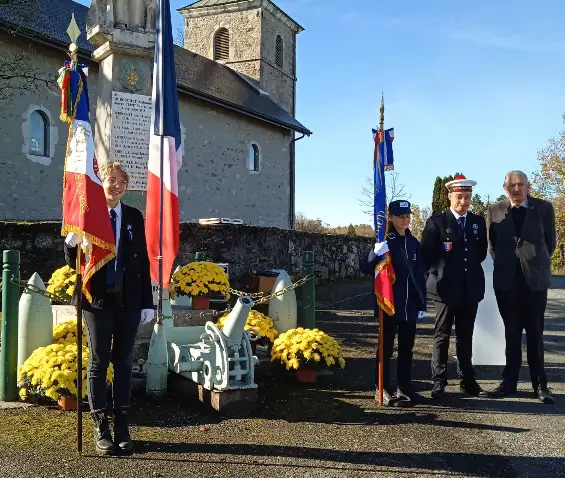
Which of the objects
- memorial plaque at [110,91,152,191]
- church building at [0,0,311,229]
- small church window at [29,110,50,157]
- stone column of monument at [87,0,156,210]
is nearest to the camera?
stone column of monument at [87,0,156,210]

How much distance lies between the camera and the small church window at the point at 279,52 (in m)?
29.8

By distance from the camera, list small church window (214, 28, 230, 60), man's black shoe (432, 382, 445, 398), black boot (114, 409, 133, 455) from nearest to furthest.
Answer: black boot (114, 409, 133, 455) → man's black shoe (432, 382, 445, 398) → small church window (214, 28, 230, 60)

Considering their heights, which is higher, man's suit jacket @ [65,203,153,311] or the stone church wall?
the stone church wall

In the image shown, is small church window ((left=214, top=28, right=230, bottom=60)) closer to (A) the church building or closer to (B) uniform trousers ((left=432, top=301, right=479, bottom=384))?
(A) the church building

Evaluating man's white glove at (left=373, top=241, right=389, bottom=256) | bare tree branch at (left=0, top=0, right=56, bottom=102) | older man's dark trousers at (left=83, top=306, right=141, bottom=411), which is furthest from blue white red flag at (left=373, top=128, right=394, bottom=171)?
bare tree branch at (left=0, top=0, right=56, bottom=102)

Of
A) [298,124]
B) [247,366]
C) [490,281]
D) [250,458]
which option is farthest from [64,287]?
[298,124]

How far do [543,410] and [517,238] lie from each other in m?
1.56

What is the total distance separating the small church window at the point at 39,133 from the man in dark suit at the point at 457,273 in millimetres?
12448

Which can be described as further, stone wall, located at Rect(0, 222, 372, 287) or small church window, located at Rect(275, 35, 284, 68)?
small church window, located at Rect(275, 35, 284, 68)

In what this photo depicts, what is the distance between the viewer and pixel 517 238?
5305 millimetres

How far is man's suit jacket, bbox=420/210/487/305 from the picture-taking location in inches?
203

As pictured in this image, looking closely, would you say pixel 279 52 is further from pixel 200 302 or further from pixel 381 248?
pixel 381 248

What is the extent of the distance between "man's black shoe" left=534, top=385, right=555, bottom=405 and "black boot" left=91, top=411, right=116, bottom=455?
12.3ft

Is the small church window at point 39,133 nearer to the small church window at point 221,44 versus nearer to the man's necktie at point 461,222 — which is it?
the man's necktie at point 461,222
